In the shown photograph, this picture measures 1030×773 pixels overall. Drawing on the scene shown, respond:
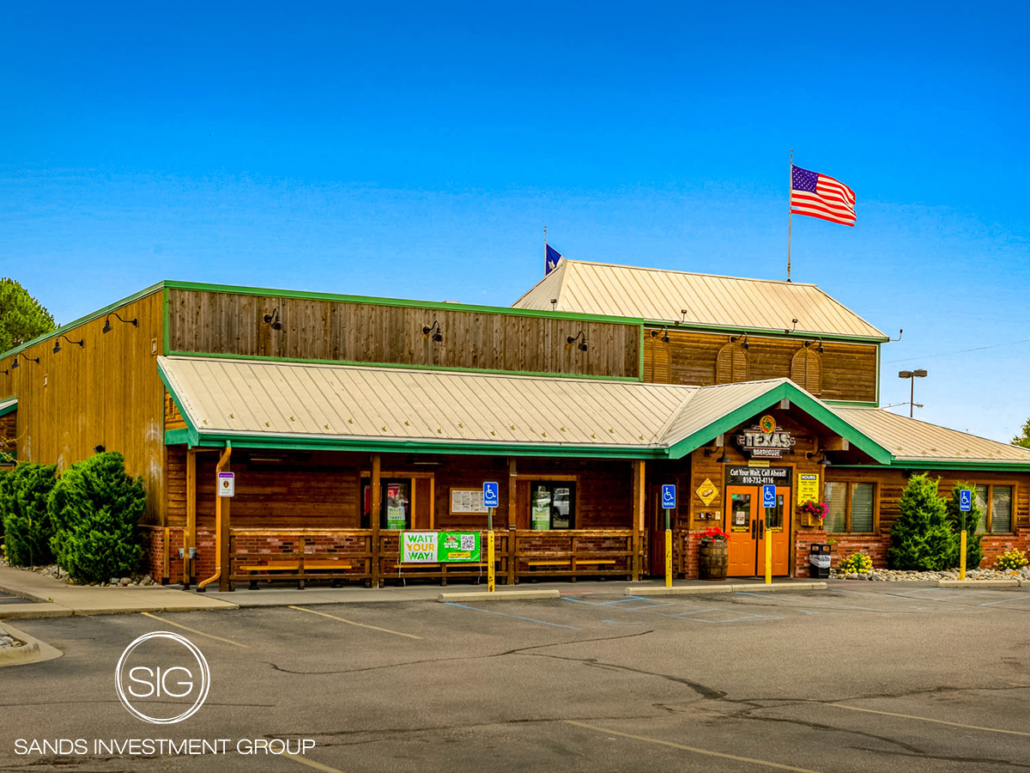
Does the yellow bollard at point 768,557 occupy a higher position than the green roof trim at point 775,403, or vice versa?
the green roof trim at point 775,403

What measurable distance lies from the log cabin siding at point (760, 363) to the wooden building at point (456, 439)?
0.09m

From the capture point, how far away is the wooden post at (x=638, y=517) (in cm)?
2706

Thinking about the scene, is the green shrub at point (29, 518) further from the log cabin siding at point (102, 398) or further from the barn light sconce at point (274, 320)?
the barn light sconce at point (274, 320)

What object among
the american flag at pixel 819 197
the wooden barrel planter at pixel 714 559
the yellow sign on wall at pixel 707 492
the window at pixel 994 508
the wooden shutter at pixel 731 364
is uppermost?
the american flag at pixel 819 197

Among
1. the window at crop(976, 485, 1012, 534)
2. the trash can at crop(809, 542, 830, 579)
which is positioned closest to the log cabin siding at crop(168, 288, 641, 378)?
the trash can at crop(809, 542, 830, 579)

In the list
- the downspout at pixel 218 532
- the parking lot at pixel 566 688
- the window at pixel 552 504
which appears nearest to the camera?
the parking lot at pixel 566 688

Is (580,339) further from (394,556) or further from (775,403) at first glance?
(394,556)

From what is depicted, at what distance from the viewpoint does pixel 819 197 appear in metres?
37.9

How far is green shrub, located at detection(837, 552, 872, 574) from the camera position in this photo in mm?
30422

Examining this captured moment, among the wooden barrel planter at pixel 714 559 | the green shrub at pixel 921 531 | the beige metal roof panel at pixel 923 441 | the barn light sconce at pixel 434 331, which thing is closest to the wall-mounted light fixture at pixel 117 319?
the barn light sconce at pixel 434 331

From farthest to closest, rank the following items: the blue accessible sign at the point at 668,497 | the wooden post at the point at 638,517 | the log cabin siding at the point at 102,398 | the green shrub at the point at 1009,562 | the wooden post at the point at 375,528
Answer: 1. the green shrub at the point at 1009,562
2. the wooden post at the point at 638,517
3. the log cabin siding at the point at 102,398
4. the blue accessible sign at the point at 668,497
5. the wooden post at the point at 375,528

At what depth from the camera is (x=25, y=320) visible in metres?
68.4

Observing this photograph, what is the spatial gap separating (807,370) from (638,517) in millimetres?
11529

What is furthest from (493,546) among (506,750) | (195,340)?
(506,750)
